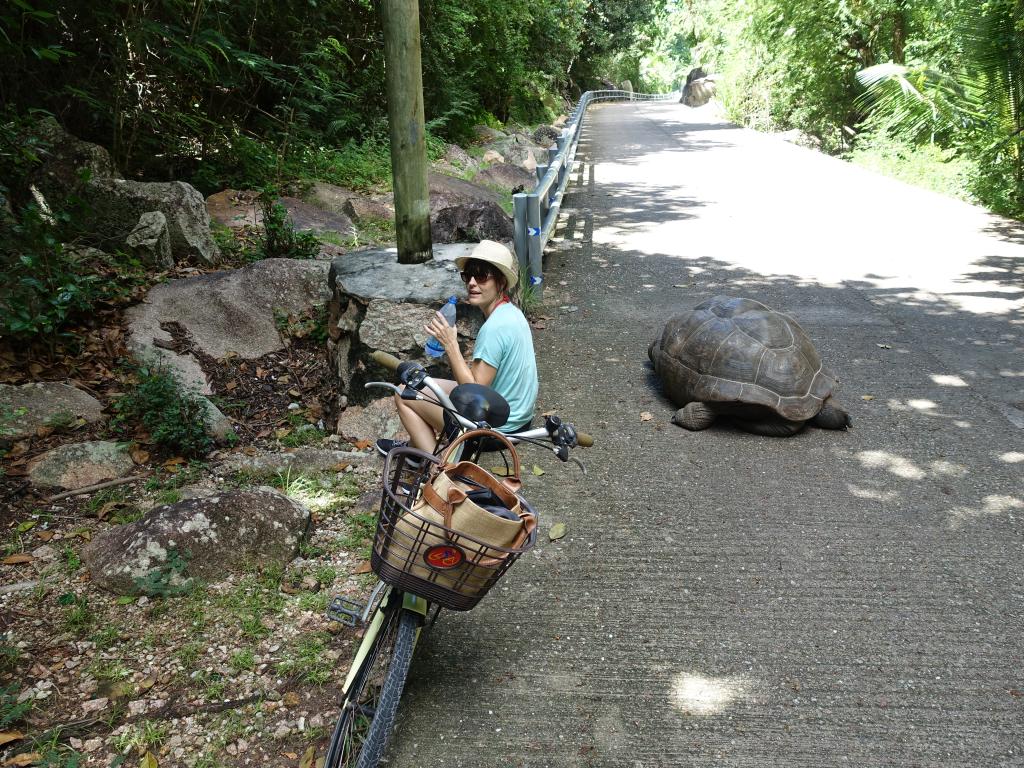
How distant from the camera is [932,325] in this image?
6926 millimetres

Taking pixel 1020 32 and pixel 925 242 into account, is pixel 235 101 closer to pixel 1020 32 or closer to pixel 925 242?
pixel 925 242

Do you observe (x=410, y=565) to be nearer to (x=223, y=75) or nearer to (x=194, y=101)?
(x=194, y=101)

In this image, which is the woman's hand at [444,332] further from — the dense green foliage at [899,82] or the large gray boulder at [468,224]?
the dense green foliage at [899,82]

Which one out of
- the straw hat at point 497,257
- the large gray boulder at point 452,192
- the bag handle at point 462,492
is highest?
the straw hat at point 497,257

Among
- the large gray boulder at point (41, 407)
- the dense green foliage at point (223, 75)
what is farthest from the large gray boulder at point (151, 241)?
the large gray boulder at point (41, 407)

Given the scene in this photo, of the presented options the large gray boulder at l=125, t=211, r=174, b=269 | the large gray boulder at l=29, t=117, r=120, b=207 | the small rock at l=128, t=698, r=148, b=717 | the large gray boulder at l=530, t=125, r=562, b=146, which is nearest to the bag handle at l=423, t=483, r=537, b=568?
the small rock at l=128, t=698, r=148, b=717

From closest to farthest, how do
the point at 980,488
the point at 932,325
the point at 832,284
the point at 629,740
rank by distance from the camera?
the point at 629,740 < the point at 980,488 < the point at 932,325 < the point at 832,284

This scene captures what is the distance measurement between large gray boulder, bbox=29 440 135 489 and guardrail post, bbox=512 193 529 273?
14.1ft

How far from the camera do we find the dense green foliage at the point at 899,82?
39.0 ft

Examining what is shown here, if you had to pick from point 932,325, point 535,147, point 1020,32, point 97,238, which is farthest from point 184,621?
point 535,147

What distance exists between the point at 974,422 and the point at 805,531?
2.03 meters

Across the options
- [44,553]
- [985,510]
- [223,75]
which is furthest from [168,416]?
[223,75]

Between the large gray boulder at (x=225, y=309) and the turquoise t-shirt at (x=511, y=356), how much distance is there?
9.00 ft

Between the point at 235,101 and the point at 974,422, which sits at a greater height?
the point at 235,101
